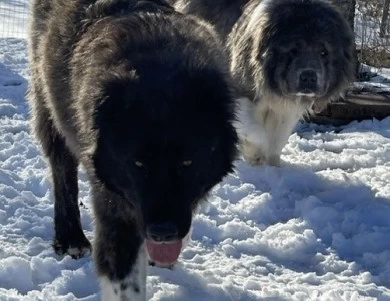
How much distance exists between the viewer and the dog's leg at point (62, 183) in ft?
15.6

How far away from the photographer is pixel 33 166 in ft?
20.1

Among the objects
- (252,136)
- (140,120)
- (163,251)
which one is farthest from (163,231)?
(252,136)

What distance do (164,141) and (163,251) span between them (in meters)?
0.49

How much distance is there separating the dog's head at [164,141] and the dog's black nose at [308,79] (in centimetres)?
289

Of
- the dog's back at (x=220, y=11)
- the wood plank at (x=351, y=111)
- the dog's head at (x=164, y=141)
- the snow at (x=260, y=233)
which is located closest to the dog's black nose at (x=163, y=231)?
the dog's head at (x=164, y=141)

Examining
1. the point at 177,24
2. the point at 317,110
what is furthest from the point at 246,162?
the point at 177,24

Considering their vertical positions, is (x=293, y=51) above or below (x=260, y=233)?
above

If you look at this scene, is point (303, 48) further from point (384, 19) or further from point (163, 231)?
point (384, 19)

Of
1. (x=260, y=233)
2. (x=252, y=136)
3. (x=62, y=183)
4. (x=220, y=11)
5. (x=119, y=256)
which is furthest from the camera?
(x=220, y=11)

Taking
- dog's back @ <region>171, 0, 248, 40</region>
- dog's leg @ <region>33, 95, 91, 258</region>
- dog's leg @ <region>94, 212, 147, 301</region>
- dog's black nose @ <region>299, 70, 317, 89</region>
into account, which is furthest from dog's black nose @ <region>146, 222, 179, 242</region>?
dog's back @ <region>171, 0, 248, 40</region>

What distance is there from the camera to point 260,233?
515cm

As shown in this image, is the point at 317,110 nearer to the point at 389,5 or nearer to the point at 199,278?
the point at 199,278

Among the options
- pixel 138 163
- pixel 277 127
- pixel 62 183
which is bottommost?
pixel 277 127

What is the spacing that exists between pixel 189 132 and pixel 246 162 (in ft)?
11.3
